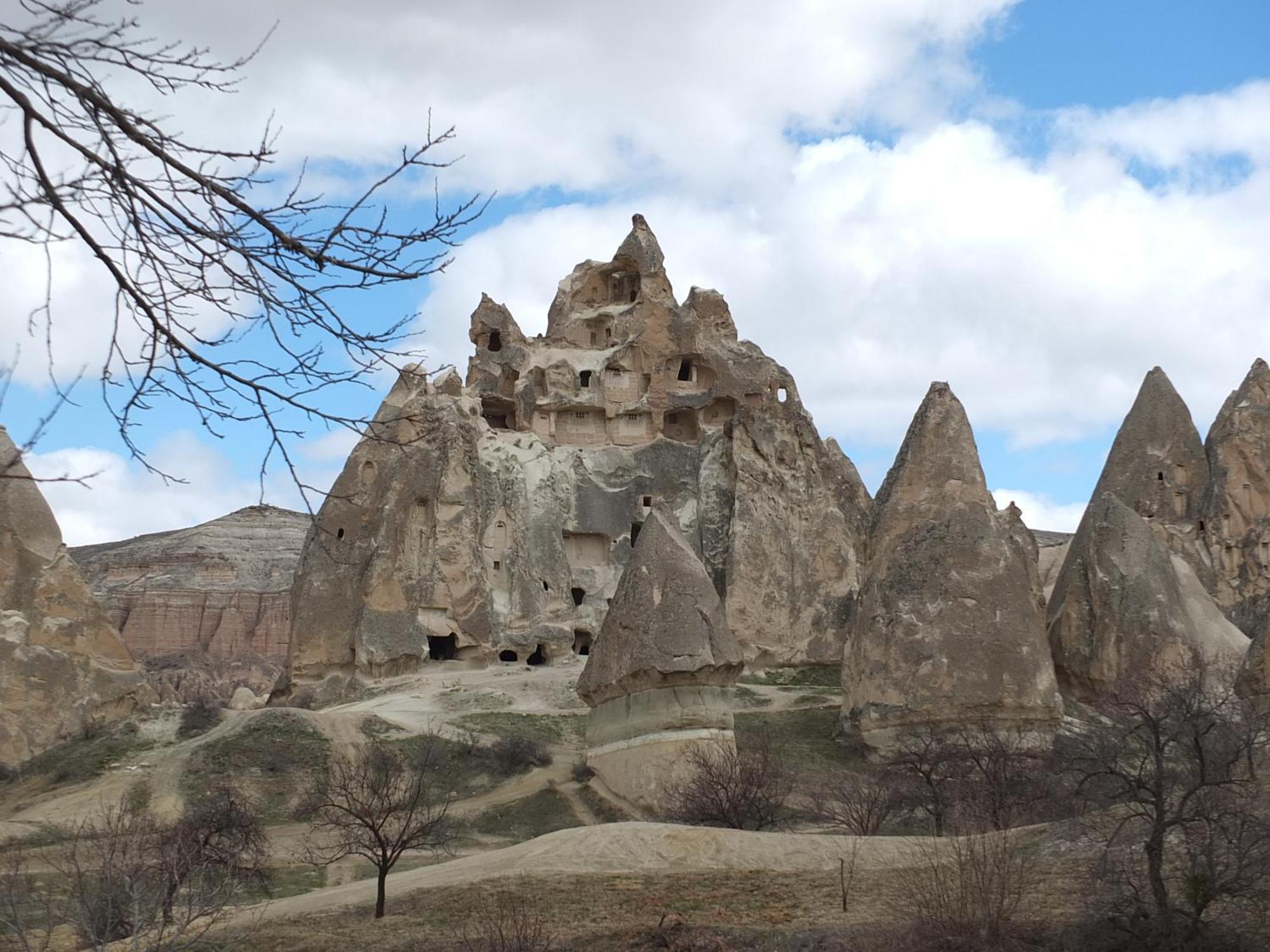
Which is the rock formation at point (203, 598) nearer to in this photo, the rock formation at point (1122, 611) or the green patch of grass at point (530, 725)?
the green patch of grass at point (530, 725)

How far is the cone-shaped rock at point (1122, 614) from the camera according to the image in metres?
26.1

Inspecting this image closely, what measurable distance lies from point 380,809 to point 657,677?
5643 mm

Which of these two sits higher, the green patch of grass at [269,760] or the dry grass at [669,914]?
the green patch of grass at [269,760]

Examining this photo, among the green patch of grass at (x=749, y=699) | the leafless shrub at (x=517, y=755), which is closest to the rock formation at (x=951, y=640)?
the green patch of grass at (x=749, y=699)

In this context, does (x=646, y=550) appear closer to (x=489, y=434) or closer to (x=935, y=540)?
(x=935, y=540)

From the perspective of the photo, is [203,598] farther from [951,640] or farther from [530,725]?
[951,640]

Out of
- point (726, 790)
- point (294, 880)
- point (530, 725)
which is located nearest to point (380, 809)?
point (294, 880)

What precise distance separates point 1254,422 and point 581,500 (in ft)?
51.8

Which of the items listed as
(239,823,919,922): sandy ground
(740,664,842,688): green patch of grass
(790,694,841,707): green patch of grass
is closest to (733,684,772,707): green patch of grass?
(790,694,841,707): green patch of grass

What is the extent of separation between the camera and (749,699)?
99.0ft

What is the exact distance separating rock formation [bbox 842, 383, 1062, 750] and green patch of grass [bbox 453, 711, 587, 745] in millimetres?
4936

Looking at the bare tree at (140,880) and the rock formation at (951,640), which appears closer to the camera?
the bare tree at (140,880)

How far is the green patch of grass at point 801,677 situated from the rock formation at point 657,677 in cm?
1015

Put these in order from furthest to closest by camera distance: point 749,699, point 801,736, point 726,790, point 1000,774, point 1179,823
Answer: point 749,699 < point 801,736 < point 1000,774 < point 726,790 < point 1179,823
